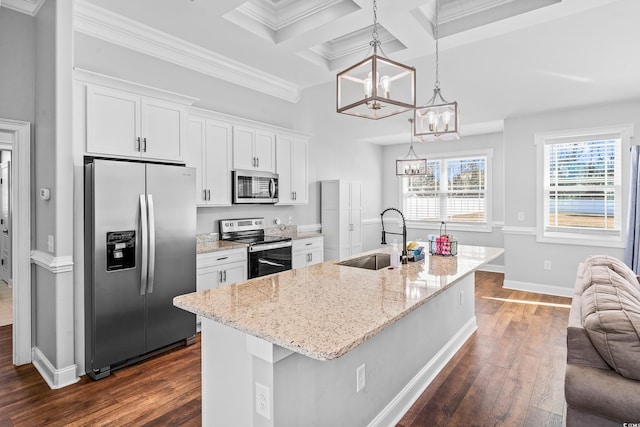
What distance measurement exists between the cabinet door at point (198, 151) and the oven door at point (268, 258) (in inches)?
32.7

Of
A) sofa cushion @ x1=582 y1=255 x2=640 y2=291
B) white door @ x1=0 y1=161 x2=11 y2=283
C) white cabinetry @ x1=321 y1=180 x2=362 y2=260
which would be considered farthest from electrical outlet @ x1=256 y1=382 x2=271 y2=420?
white door @ x1=0 y1=161 x2=11 y2=283

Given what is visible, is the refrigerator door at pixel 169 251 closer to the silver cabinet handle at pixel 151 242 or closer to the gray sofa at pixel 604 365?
the silver cabinet handle at pixel 151 242

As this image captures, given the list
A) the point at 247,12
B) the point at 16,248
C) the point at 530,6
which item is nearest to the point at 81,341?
the point at 16,248

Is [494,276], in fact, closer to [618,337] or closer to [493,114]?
[493,114]

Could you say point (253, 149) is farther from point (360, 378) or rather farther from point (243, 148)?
point (360, 378)

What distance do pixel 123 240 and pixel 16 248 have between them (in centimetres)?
101

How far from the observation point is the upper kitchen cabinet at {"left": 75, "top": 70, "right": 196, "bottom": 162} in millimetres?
2822

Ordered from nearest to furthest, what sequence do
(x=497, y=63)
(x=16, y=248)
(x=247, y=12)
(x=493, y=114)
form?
(x=16, y=248) → (x=247, y=12) → (x=497, y=63) → (x=493, y=114)

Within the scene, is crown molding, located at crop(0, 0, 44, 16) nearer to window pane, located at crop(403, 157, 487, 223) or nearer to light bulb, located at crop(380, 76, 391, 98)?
light bulb, located at crop(380, 76, 391, 98)

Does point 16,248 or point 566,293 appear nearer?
point 16,248

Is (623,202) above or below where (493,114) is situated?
below

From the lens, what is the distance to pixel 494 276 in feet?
21.5

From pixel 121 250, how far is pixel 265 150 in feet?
7.55

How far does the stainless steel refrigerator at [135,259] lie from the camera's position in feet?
8.88
